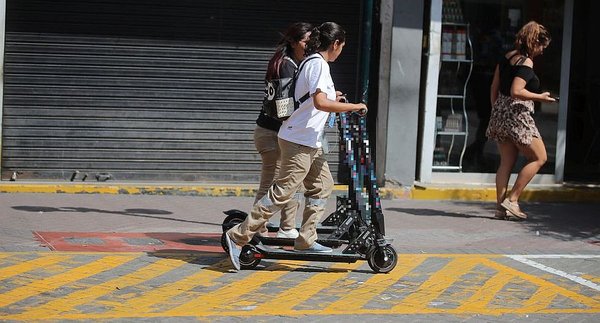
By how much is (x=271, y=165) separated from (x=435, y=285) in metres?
1.77

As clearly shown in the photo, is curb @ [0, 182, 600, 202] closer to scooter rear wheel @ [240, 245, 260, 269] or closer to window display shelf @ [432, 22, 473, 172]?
window display shelf @ [432, 22, 473, 172]

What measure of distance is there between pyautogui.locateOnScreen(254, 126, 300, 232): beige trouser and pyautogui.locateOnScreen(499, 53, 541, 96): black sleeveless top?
10.7 feet

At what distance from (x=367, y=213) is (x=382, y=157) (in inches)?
172

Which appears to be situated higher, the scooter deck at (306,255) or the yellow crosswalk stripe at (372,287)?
the scooter deck at (306,255)

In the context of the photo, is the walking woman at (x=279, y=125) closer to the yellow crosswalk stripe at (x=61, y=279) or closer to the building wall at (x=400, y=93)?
the yellow crosswalk stripe at (x=61, y=279)

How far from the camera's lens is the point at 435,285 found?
26.7ft

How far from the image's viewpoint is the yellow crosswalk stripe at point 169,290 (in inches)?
279

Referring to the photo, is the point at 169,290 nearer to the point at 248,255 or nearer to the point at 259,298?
the point at 259,298

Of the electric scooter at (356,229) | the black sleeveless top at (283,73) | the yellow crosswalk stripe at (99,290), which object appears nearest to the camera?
the yellow crosswalk stripe at (99,290)

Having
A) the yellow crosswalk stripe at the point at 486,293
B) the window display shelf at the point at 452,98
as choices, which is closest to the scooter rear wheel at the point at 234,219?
the yellow crosswalk stripe at the point at 486,293

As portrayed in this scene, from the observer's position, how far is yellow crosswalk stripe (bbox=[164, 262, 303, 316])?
710cm

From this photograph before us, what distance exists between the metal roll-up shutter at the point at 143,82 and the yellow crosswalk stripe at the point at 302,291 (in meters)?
4.29

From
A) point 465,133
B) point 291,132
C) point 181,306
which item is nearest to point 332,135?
point 465,133

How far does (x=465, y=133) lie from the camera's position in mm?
13484
